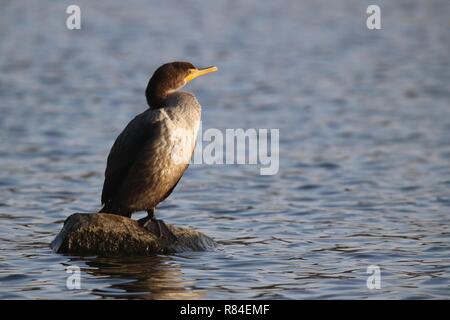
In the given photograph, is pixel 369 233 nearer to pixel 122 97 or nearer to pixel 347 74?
pixel 122 97

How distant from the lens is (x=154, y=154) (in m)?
8.38

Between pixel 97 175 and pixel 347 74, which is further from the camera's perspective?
pixel 347 74

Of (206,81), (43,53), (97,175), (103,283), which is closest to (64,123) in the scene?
(97,175)

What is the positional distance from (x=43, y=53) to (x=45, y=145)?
7.48 m

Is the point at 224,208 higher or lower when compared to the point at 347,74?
lower

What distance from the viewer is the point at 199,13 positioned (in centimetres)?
2598

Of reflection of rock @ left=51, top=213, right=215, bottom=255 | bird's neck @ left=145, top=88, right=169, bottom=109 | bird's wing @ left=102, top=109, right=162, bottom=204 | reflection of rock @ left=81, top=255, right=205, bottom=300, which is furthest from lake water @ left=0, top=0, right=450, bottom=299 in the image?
bird's neck @ left=145, top=88, right=169, bottom=109

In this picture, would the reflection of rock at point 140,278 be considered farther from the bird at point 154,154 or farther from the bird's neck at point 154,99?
the bird's neck at point 154,99

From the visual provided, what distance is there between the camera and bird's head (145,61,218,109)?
8.73m

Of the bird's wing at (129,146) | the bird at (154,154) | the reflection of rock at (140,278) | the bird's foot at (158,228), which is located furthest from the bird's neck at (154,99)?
the reflection of rock at (140,278)

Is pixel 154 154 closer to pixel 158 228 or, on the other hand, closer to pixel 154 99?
pixel 154 99

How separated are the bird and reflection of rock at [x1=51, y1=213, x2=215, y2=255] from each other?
9 cm

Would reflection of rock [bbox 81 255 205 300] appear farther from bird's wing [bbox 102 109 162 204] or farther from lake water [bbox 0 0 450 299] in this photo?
bird's wing [bbox 102 109 162 204]
